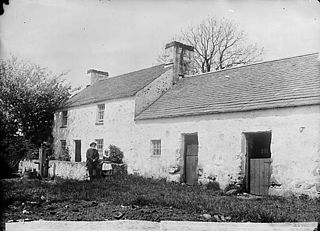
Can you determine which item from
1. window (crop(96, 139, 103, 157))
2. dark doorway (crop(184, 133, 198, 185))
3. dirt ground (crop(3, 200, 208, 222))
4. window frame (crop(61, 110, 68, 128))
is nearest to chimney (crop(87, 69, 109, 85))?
window frame (crop(61, 110, 68, 128))

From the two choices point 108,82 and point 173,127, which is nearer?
point 173,127

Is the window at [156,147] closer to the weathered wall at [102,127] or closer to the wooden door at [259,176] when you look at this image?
the weathered wall at [102,127]

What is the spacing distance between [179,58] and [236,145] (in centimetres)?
745

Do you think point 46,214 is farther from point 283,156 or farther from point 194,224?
point 283,156

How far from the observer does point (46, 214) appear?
6.64m

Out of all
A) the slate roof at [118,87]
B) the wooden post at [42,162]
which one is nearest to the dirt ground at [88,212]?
the wooden post at [42,162]

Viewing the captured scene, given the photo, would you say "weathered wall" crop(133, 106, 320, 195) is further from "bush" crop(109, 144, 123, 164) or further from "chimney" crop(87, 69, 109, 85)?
"chimney" crop(87, 69, 109, 85)

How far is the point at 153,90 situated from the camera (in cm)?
1728

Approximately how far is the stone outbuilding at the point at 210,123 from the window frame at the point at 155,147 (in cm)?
4

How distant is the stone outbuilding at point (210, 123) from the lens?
10680 millimetres

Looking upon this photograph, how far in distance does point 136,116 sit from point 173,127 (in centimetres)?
255

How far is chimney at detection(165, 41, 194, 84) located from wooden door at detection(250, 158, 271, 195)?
7436 mm

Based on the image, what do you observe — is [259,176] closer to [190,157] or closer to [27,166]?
[190,157]

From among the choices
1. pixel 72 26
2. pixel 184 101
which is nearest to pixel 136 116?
pixel 184 101
